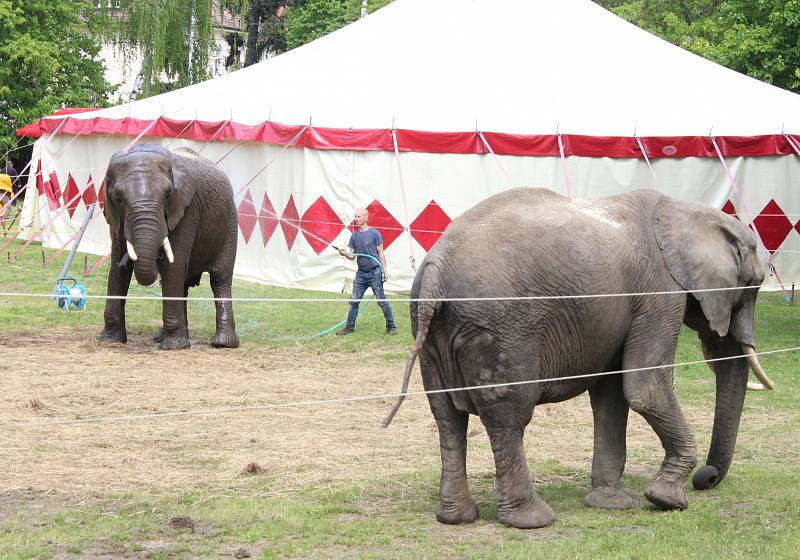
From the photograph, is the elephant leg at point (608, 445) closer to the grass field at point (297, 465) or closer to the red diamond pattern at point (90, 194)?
the grass field at point (297, 465)

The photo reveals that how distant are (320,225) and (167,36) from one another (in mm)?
19838

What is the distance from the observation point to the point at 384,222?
18234mm

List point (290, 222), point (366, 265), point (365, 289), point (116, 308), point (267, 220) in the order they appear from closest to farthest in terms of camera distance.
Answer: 1. point (116, 308)
2. point (366, 265)
3. point (365, 289)
4. point (290, 222)
5. point (267, 220)

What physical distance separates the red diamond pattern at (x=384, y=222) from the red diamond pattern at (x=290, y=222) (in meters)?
0.88

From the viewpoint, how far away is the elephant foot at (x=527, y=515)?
6.93 meters

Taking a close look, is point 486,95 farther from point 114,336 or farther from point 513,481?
point 513,481

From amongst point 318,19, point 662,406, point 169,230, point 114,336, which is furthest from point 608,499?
point 318,19

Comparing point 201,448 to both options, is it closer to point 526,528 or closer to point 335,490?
point 335,490

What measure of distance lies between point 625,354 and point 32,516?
3482mm

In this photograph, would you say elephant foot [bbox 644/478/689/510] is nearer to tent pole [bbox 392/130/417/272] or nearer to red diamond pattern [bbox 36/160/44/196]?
tent pole [bbox 392/130/417/272]

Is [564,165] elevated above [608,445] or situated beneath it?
elevated above

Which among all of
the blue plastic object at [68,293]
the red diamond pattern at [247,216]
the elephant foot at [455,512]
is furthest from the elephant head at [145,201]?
the red diamond pattern at [247,216]

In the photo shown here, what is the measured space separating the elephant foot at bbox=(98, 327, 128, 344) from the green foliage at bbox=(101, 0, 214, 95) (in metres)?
22.7

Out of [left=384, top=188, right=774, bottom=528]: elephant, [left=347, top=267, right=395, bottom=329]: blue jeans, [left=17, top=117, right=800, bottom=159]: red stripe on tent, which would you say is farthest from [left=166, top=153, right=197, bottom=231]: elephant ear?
[left=384, top=188, right=774, bottom=528]: elephant
